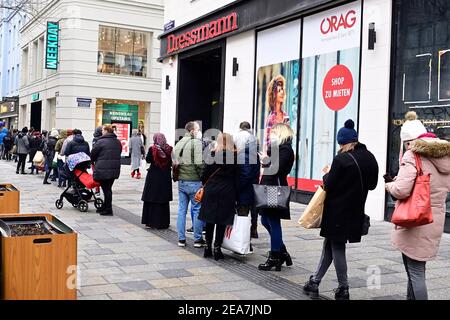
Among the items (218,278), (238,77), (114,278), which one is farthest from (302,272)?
(238,77)

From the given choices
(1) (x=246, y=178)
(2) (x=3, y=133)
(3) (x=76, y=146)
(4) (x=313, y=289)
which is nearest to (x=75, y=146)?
(3) (x=76, y=146)

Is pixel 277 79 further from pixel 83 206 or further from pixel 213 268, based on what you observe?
pixel 213 268

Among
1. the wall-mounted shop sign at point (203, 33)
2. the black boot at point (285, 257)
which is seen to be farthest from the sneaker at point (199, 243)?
the wall-mounted shop sign at point (203, 33)

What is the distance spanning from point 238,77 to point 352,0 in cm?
483

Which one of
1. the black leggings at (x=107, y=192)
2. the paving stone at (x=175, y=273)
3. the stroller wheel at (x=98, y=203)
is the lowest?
the paving stone at (x=175, y=273)

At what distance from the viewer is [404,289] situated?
19.0ft

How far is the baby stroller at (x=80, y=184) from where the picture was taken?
36.0ft

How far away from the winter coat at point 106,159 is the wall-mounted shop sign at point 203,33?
6.33m

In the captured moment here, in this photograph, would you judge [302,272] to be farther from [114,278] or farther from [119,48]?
[119,48]

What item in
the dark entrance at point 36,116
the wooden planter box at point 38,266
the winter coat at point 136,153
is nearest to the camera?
the wooden planter box at point 38,266

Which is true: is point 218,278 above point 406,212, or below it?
below

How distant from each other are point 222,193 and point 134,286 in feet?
5.85

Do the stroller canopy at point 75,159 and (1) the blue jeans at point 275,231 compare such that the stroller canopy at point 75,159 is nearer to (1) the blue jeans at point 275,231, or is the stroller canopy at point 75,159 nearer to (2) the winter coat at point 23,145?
(1) the blue jeans at point 275,231

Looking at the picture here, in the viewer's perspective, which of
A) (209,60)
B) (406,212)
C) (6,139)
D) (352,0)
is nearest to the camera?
(406,212)
